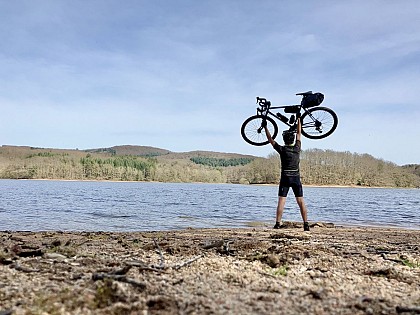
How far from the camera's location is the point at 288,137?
1255cm

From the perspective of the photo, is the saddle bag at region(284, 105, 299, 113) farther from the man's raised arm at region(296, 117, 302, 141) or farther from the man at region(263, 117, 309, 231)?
the man at region(263, 117, 309, 231)

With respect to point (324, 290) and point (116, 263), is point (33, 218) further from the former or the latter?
point (324, 290)

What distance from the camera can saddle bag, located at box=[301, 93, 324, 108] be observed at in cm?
1142

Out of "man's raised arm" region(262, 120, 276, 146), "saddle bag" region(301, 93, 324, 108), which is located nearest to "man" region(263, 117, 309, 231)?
"man's raised arm" region(262, 120, 276, 146)

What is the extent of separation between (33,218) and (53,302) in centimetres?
1637

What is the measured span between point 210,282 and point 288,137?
796 cm

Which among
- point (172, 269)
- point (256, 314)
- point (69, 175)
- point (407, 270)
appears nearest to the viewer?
A: point (256, 314)

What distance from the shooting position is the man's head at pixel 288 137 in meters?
12.5

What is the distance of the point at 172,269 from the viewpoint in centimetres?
591

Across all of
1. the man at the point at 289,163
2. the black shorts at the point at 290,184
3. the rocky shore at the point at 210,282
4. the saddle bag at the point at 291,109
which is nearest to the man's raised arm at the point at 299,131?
the man at the point at 289,163

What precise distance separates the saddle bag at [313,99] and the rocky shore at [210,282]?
15.8ft

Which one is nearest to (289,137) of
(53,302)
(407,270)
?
(407,270)

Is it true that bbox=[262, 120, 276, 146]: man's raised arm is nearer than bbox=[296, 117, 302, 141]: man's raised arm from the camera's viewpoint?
No

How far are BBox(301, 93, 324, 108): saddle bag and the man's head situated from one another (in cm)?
116
